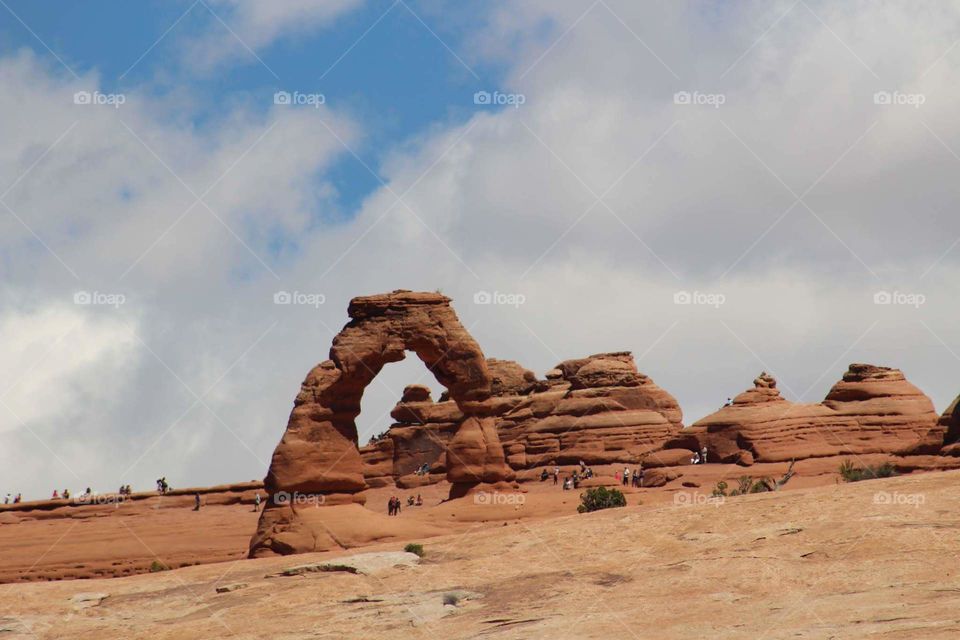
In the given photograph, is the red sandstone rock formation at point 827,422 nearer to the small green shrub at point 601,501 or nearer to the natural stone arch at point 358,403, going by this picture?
the natural stone arch at point 358,403

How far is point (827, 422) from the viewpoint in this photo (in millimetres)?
47031

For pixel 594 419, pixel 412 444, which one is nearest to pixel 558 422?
pixel 594 419

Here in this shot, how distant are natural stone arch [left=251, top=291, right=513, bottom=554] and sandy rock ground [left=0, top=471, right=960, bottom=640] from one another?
887 cm

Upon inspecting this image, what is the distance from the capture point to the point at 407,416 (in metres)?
67.5

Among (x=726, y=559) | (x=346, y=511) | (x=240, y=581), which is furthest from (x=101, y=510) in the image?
(x=726, y=559)

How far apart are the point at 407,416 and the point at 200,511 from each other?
1413 cm

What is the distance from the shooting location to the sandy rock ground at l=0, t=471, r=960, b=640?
49.1ft

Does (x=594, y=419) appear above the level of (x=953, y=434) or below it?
above

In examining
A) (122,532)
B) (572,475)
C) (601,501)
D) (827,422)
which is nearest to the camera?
(601,501)

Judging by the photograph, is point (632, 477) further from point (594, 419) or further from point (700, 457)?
point (594, 419)

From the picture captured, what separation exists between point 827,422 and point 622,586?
102 feet

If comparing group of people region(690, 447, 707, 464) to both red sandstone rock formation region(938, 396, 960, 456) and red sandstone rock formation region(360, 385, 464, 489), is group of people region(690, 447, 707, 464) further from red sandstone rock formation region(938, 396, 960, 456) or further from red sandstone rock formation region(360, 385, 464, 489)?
red sandstone rock formation region(360, 385, 464, 489)

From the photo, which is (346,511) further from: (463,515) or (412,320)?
(412,320)

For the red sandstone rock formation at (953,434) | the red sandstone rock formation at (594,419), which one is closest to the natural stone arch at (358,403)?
the red sandstone rock formation at (953,434)
